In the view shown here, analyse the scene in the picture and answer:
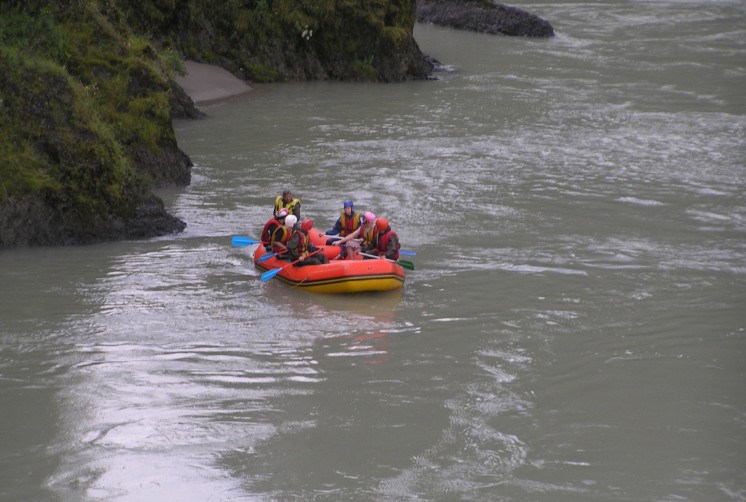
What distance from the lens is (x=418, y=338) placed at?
11.2 meters

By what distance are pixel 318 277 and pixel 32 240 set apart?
4.19 meters

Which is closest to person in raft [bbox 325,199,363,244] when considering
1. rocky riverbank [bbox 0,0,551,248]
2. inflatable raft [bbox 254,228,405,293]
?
inflatable raft [bbox 254,228,405,293]

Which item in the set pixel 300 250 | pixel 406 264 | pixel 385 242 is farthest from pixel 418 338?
pixel 300 250

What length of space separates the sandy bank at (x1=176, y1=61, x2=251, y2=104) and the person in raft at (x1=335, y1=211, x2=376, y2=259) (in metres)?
Answer: 11.6

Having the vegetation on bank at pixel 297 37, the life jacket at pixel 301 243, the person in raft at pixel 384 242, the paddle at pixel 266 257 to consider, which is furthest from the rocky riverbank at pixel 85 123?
the person in raft at pixel 384 242

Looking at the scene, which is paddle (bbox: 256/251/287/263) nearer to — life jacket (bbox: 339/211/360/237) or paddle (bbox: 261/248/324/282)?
paddle (bbox: 261/248/324/282)


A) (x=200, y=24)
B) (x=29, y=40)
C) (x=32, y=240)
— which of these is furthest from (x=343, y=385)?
(x=200, y=24)

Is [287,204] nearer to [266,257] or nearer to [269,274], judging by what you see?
[266,257]

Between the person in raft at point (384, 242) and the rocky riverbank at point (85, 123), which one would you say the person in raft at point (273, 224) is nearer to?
the person in raft at point (384, 242)

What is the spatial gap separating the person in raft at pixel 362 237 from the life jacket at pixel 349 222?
0.29 feet

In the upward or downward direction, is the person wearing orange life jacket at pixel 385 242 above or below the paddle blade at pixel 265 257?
above

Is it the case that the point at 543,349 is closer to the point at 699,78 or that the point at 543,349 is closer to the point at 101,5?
the point at 101,5

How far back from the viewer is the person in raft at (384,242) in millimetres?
13352

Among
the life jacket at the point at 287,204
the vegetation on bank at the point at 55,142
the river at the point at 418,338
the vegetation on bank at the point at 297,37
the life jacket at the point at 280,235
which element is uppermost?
the vegetation on bank at the point at 297,37
